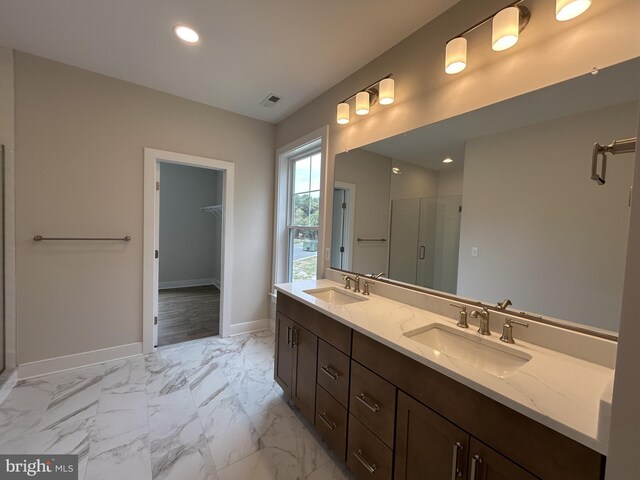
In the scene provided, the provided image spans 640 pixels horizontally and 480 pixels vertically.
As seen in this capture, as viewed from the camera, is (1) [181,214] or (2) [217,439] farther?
(1) [181,214]

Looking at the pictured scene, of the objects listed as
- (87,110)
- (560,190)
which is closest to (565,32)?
(560,190)

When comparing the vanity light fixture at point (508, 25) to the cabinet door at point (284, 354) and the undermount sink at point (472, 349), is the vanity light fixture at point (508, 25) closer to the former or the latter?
the undermount sink at point (472, 349)

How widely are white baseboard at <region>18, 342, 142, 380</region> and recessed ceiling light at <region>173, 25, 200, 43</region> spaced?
269cm

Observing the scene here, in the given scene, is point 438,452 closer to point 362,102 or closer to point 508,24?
point 508,24

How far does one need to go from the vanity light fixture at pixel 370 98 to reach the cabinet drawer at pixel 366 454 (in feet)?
6.27

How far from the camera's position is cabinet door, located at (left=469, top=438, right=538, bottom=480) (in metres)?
0.78

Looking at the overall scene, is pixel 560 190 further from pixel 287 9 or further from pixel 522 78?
pixel 287 9

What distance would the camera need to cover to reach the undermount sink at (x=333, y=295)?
2.00 m

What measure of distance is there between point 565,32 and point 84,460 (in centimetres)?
312

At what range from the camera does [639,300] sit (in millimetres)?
581

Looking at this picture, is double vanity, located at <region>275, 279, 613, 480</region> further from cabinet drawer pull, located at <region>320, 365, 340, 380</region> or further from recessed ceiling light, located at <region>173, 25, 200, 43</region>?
recessed ceiling light, located at <region>173, 25, 200, 43</region>

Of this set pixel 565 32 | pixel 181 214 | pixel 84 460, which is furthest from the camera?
pixel 181 214

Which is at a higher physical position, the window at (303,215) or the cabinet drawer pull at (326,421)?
the window at (303,215)

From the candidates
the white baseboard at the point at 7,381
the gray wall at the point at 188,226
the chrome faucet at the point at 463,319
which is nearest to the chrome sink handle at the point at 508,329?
the chrome faucet at the point at 463,319
